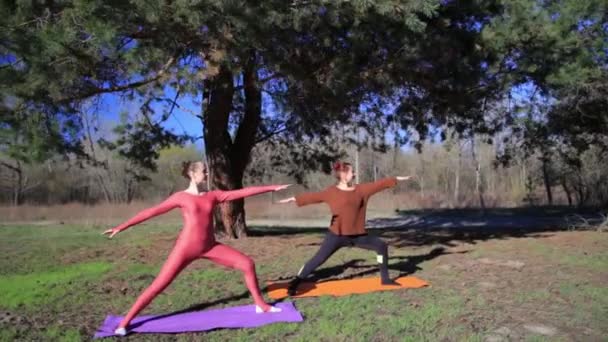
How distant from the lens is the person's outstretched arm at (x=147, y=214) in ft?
17.0

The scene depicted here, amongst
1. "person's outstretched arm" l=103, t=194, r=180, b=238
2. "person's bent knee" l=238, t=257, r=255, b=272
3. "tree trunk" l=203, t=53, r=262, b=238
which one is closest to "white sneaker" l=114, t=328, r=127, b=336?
"person's outstretched arm" l=103, t=194, r=180, b=238

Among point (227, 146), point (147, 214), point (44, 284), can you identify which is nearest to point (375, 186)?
point (147, 214)

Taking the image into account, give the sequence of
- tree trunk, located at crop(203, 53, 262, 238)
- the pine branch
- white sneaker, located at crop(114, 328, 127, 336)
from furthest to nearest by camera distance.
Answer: tree trunk, located at crop(203, 53, 262, 238)
the pine branch
white sneaker, located at crop(114, 328, 127, 336)

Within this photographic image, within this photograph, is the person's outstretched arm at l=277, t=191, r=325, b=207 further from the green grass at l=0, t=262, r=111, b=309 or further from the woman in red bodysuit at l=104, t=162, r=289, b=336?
the green grass at l=0, t=262, r=111, b=309

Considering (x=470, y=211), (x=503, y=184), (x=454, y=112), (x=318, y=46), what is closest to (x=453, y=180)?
(x=503, y=184)

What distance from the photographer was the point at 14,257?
10758mm

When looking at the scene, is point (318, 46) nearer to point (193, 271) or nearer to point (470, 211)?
point (193, 271)

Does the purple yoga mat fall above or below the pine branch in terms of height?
below

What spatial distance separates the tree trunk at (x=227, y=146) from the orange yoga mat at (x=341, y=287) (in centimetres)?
506

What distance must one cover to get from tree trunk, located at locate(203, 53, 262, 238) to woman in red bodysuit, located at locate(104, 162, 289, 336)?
227 inches

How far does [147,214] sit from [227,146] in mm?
7234

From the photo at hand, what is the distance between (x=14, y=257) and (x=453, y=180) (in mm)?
39682

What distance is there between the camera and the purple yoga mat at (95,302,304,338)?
5285 mm

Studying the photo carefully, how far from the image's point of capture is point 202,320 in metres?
5.62
